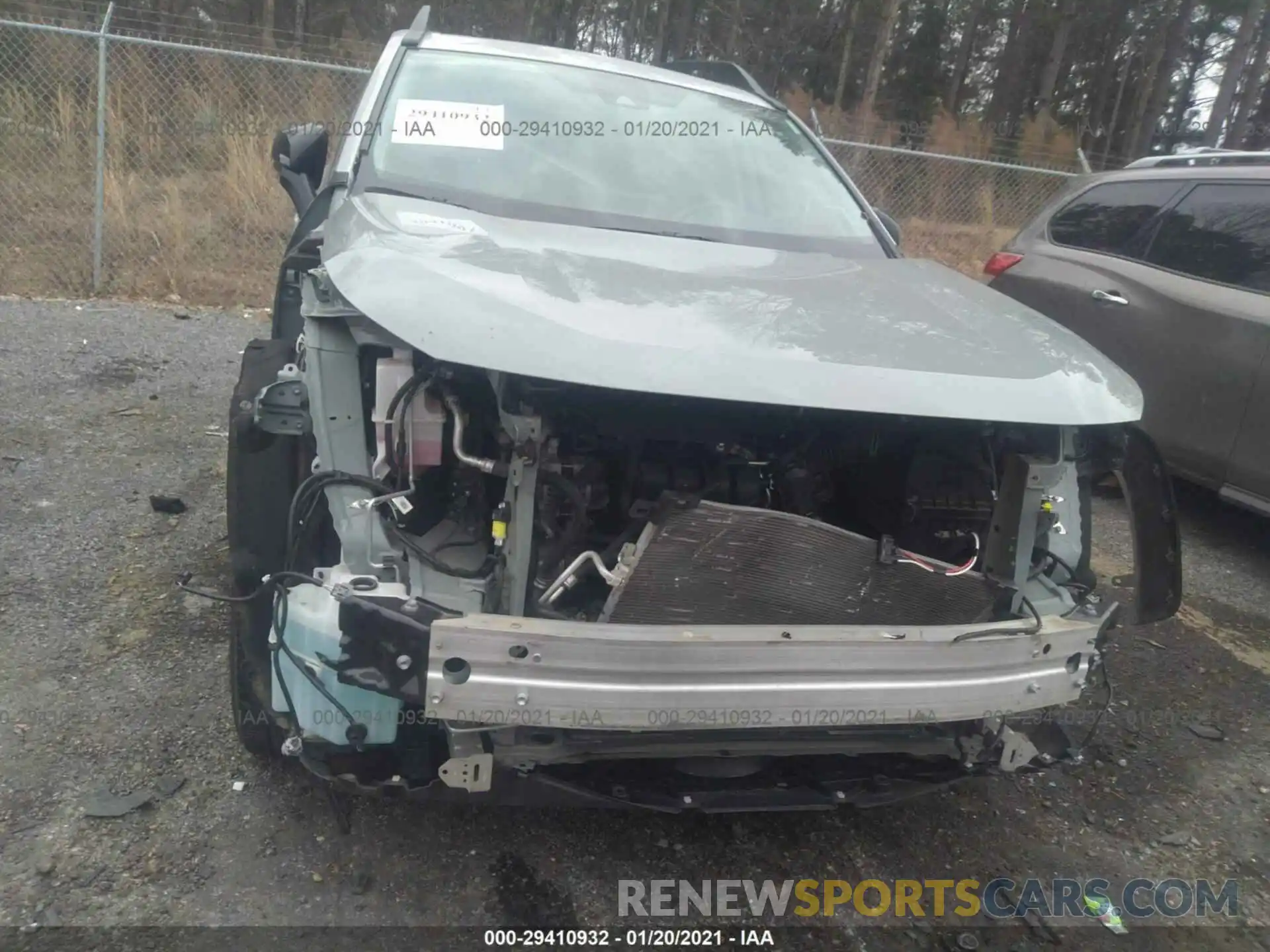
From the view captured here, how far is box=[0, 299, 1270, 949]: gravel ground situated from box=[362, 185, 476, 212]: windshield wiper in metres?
1.54

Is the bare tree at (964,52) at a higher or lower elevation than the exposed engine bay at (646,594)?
higher

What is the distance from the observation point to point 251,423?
220 centimetres

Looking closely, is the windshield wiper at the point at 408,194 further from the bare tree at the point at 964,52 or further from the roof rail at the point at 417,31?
the bare tree at the point at 964,52

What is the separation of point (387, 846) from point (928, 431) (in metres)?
1.69

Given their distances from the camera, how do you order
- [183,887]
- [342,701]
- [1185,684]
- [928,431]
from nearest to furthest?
[342,701] → [183,887] → [928,431] → [1185,684]

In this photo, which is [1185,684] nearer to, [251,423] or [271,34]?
[251,423]

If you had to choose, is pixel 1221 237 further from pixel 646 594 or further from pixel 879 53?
pixel 879 53

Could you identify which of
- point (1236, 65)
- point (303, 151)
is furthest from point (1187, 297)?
point (1236, 65)

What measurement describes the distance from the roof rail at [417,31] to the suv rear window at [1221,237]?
3754mm

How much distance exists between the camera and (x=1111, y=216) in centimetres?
520

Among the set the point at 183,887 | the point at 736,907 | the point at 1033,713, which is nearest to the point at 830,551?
the point at 1033,713

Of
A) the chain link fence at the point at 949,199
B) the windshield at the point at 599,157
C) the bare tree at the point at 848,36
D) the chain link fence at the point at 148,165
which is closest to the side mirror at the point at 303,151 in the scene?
the windshield at the point at 599,157

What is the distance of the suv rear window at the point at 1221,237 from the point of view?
4391 millimetres

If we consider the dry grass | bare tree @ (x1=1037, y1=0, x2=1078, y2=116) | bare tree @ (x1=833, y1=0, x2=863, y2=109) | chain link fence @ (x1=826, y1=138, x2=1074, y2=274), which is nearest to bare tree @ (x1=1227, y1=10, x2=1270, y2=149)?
bare tree @ (x1=1037, y1=0, x2=1078, y2=116)
